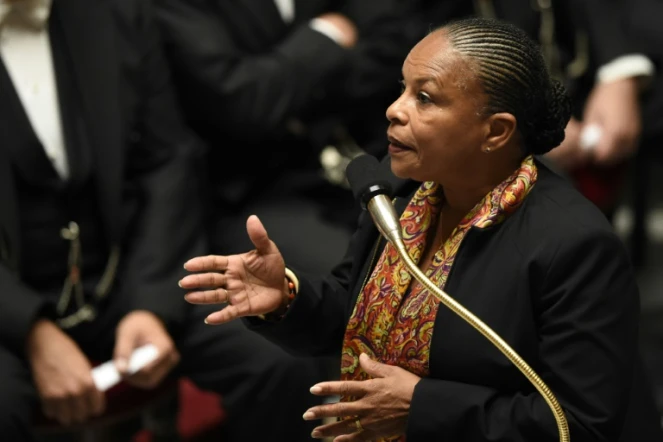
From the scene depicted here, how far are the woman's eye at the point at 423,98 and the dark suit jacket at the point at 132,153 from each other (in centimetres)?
93

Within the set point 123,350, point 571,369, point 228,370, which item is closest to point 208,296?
point 571,369

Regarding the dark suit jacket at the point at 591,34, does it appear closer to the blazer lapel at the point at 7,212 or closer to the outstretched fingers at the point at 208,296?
the blazer lapel at the point at 7,212

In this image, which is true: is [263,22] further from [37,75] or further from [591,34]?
[591,34]

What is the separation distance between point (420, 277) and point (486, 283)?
94 millimetres

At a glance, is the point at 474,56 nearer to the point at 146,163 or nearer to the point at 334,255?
the point at 334,255

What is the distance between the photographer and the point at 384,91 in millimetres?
2074

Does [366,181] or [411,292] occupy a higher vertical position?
[366,181]

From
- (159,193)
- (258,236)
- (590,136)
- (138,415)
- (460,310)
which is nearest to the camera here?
(460,310)

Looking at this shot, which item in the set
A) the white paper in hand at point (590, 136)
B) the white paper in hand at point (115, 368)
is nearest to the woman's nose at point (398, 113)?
the white paper in hand at point (115, 368)

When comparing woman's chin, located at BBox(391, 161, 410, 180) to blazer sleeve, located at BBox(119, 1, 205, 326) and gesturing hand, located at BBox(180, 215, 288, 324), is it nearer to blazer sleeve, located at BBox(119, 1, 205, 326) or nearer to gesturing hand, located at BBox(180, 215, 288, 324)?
gesturing hand, located at BBox(180, 215, 288, 324)

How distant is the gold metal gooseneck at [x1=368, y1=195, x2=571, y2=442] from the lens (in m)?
1.09

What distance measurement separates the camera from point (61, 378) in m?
1.81

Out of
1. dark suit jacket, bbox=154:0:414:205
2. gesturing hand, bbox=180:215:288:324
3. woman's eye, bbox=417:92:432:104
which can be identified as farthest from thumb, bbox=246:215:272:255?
dark suit jacket, bbox=154:0:414:205

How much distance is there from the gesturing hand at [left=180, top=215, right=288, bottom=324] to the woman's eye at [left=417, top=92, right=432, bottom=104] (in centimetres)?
23
